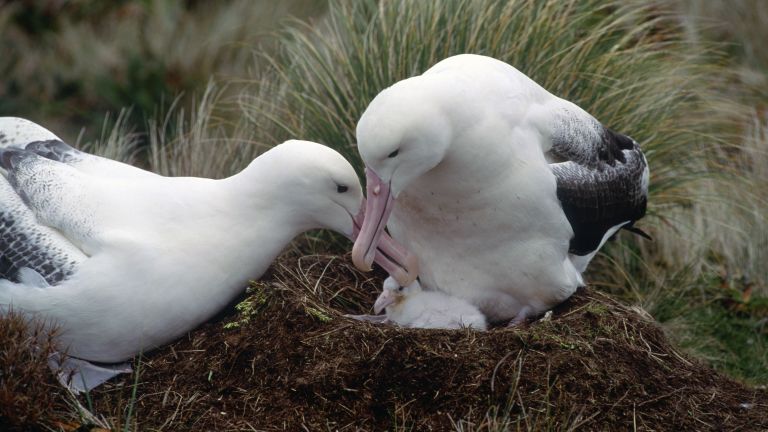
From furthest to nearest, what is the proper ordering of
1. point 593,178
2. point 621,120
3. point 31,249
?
1. point 621,120
2. point 593,178
3. point 31,249

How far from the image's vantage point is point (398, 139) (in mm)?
4957

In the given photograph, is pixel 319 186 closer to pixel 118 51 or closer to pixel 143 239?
pixel 143 239

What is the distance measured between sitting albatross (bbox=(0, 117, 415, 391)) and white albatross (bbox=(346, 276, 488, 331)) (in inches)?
7.5

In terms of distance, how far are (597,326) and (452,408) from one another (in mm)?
994

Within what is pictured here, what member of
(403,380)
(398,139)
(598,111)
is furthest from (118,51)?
(403,380)

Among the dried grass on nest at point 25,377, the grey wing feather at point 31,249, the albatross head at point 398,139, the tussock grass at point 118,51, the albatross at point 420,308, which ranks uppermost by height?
the albatross head at point 398,139

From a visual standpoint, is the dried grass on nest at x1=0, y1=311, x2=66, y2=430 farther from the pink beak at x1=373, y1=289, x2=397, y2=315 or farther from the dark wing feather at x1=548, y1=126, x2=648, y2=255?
the dark wing feather at x1=548, y1=126, x2=648, y2=255

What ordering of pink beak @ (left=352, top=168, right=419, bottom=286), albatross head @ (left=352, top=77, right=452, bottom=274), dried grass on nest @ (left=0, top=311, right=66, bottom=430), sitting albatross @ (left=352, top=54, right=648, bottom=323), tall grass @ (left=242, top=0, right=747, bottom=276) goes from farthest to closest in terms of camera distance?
tall grass @ (left=242, top=0, right=747, bottom=276), pink beak @ (left=352, top=168, right=419, bottom=286), sitting albatross @ (left=352, top=54, right=648, bottom=323), albatross head @ (left=352, top=77, right=452, bottom=274), dried grass on nest @ (left=0, top=311, right=66, bottom=430)

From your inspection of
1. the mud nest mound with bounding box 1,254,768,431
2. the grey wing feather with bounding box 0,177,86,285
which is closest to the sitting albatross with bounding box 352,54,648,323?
the mud nest mound with bounding box 1,254,768,431

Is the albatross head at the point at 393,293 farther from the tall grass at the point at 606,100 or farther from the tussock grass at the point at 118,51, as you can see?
the tussock grass at the point at 118,51

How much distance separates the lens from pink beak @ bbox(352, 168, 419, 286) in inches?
206

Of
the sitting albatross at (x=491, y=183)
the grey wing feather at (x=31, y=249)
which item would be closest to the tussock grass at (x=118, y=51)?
the grey wing feather at (x=31, y=249)

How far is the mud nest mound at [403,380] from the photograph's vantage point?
503cm

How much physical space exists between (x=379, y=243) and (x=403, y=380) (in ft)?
3.03
